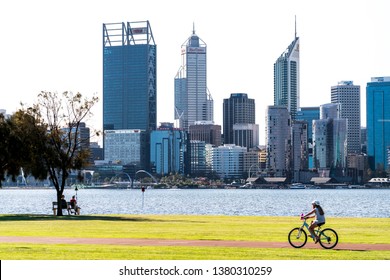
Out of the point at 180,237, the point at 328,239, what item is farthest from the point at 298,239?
the point at 180,237

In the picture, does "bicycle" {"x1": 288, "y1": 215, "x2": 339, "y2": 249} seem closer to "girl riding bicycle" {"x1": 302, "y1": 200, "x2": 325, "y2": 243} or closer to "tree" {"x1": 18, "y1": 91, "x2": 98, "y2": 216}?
"girl riding bicycle" {"x1": 302, "y1": 200, "x2": 325, "y2": 243}

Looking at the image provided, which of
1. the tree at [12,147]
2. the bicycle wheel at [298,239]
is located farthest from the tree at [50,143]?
the bicycle wheel at [298,239]

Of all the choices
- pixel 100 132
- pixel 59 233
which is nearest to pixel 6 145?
pixel 100 132

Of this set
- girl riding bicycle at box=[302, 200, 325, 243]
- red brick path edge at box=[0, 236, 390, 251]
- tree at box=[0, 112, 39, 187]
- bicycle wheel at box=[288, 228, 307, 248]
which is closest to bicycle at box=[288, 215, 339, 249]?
bicycle wheel at box=[288, 228, 307, 248]

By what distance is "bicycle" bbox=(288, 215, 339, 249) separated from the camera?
124ft

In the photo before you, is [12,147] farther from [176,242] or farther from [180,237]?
[176,242]

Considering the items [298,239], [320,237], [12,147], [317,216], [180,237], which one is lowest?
[180,237]

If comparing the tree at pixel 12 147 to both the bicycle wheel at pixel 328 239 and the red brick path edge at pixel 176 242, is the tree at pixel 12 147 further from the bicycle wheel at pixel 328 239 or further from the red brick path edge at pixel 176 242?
the bicycle wheel at pixel 328 239

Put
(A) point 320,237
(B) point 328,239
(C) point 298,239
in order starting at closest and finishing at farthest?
(B) point 328,239
(A) point 320,237
(C) point 298,239

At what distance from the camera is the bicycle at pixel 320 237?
37656 mm

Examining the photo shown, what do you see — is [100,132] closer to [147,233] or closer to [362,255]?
[147,233]

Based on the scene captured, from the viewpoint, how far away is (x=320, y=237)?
37.9 metres

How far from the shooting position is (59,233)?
47781 millimetres
